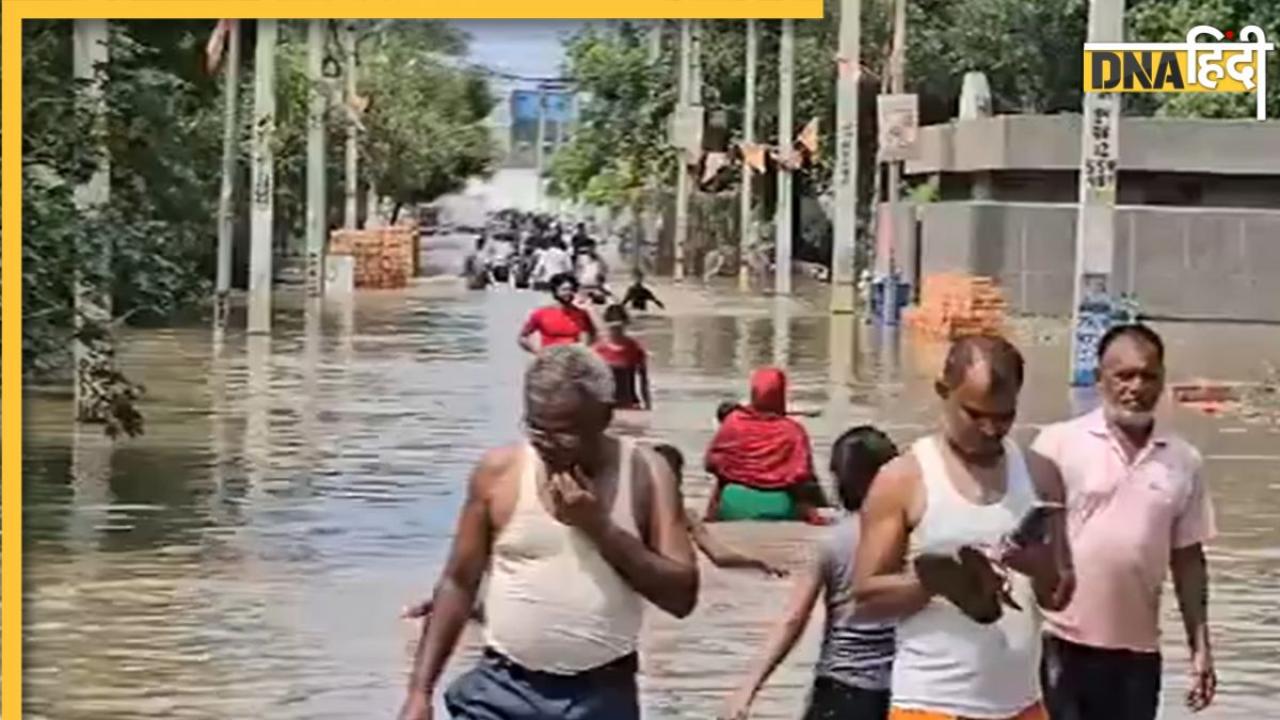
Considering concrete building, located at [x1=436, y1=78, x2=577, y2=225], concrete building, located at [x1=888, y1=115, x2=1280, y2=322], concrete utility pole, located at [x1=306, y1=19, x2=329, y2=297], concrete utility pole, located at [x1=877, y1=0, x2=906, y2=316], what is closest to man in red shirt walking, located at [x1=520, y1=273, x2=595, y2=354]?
concrete utility pole, located at [x1=877, y1=0, x2=906, y2=316]

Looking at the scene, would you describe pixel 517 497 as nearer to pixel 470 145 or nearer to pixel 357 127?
pixel 357 127

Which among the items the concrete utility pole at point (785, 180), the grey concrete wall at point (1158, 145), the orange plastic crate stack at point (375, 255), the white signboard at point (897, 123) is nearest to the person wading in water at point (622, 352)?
the white signboard at point (897, 123)

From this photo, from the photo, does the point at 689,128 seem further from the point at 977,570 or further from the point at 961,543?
the point at 977,570

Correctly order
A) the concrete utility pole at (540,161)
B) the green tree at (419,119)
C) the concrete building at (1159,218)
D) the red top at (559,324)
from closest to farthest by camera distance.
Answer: the red top at (559,324), the concrete building at (1159,218), the green tree at (419,119), the concrete utility pole at (540,161)

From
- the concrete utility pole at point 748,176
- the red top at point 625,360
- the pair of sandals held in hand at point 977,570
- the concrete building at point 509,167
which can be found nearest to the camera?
the pair of sandals held in hand at point 977,570

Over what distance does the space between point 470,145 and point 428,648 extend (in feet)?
342

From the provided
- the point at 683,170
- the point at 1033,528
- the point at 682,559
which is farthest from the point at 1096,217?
the point at 683,170

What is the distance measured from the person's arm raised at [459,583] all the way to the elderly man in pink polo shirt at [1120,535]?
1456mm

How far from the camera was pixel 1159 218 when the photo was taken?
1759 inches

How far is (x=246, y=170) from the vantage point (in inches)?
1930

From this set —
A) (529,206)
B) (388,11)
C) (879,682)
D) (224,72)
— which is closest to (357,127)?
(224,72)

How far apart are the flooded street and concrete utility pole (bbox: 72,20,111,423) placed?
0.63 metres

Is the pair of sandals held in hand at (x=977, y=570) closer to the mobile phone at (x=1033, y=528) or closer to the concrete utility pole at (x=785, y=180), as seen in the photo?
the mobile phone at (x=1033, y=528)

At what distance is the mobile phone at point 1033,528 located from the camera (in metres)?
5.78
